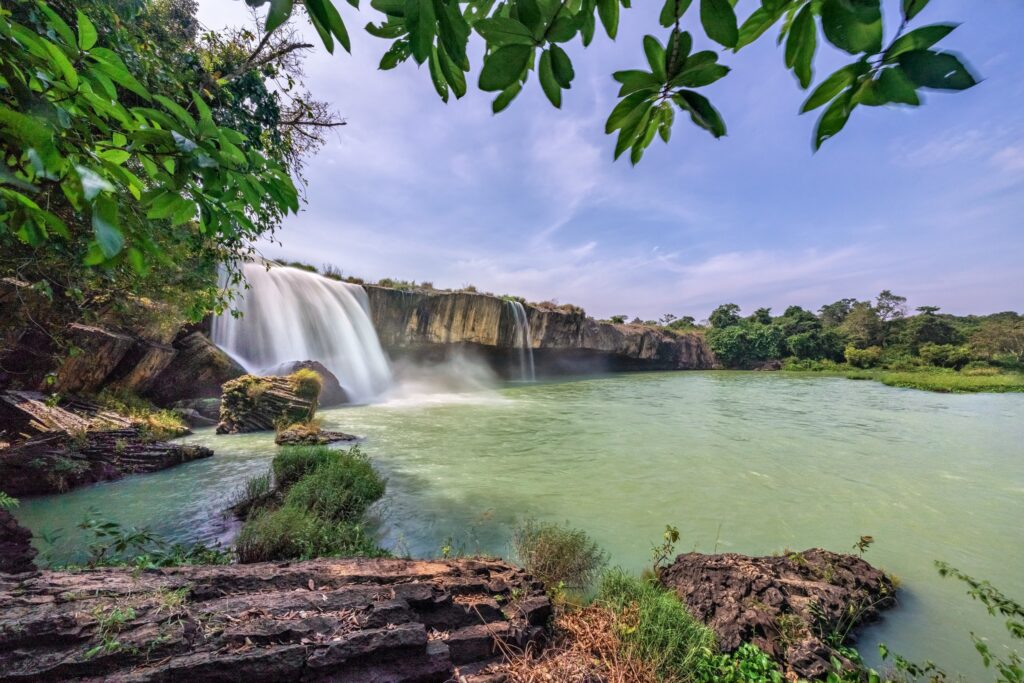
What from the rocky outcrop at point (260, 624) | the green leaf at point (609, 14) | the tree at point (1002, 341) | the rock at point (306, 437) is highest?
the tree at point (1002, 341)

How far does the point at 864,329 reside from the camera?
39.6m

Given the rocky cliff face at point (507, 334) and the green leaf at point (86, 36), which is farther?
the rocky cliff face at point (507, 334)

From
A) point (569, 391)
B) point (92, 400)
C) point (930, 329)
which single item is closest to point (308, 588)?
point (92, 400)

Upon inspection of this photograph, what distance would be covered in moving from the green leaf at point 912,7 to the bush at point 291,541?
11.6ft

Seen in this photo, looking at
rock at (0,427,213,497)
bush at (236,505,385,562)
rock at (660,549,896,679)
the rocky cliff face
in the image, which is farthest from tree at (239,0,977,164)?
the rocky cliff face

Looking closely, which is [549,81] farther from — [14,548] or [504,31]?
[14,548]

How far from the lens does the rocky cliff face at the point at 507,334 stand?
1992 cm

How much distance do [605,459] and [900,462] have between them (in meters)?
5.89

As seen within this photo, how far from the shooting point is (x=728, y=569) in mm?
2873

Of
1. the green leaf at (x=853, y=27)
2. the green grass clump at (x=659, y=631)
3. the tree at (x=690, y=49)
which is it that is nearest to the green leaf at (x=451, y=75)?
the tree at (x=690, y=49)

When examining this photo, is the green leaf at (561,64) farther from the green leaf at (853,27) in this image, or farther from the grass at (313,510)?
the grass at (313,510)

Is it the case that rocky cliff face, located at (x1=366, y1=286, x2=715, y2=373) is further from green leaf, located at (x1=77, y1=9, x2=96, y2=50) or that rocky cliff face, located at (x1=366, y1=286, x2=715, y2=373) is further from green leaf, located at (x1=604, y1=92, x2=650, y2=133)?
green leaf, located at (x1=604, y1=92, x2=650, y2=133)

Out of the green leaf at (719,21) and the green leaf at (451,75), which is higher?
the green leaf at (451,75)

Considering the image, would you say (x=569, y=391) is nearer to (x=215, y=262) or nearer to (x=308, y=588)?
(x=215, y=262)
